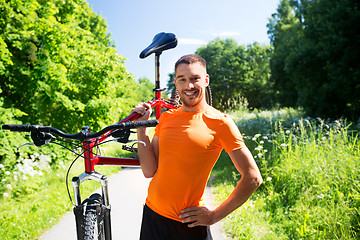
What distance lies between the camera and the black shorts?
5.30 ft

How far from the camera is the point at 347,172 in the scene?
3910mm

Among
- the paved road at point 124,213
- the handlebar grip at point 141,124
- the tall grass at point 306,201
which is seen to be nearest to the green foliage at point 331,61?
the tall grass at point 306,201

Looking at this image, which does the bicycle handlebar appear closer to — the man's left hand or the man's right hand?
the man's right hand

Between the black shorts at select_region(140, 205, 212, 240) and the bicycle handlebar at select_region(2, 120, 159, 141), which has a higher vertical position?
the bicycle handlebar at select_region(2, 120, 159, 141)

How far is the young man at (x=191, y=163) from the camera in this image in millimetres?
1544

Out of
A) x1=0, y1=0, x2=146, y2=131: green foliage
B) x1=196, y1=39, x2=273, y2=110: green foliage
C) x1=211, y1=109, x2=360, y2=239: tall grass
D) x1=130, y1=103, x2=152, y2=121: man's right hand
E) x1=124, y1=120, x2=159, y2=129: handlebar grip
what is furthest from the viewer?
x1=196, y1=39, x2=273, y2=110: green foliage

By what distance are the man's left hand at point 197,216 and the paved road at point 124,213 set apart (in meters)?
1.84

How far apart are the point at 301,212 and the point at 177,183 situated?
9.56 feet

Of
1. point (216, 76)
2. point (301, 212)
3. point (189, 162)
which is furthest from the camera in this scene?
point (216, 76)

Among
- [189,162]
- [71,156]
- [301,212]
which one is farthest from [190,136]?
[71,156]

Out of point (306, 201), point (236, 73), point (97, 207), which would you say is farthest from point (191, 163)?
point (236, 73)

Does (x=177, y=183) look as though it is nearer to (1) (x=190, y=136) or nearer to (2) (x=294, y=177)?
(1) (x=190, y=136)

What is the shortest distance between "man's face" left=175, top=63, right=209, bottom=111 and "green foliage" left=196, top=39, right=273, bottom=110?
45004 mm

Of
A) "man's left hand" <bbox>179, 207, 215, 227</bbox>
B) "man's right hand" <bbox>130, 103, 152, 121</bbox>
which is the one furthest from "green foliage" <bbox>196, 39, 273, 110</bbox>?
"man's left hand" <bbox>179, 207, 215, 227</bbox>
